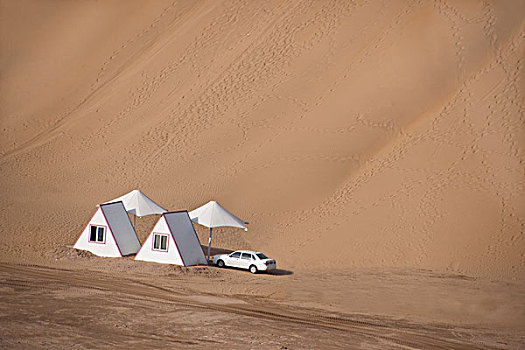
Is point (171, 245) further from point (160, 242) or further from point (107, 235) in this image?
point (107, 235)

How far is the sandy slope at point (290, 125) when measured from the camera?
3425cm

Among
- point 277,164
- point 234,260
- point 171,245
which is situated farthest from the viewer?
point 277,164

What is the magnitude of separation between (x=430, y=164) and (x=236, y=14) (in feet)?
84.5

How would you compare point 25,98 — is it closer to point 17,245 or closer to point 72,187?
point 72,187

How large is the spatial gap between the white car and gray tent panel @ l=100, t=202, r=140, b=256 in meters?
4.21

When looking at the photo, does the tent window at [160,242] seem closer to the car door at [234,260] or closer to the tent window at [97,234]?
the tent window at [97,234]

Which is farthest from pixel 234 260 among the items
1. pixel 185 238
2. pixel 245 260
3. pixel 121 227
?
pixel 121 227

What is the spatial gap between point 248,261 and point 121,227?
6.54 m

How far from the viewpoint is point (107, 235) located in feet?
94.3

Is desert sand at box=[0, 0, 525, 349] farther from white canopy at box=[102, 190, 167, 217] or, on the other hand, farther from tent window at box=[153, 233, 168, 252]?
white canopy at box=[102, 190, 167, 217]

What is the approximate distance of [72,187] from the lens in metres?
42.3

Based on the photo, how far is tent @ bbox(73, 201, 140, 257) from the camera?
28.6 m

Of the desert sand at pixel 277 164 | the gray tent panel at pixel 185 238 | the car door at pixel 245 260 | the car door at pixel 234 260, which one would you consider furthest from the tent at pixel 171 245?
the car door at pixel 245 260

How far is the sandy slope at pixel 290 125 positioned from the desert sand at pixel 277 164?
16 cm
